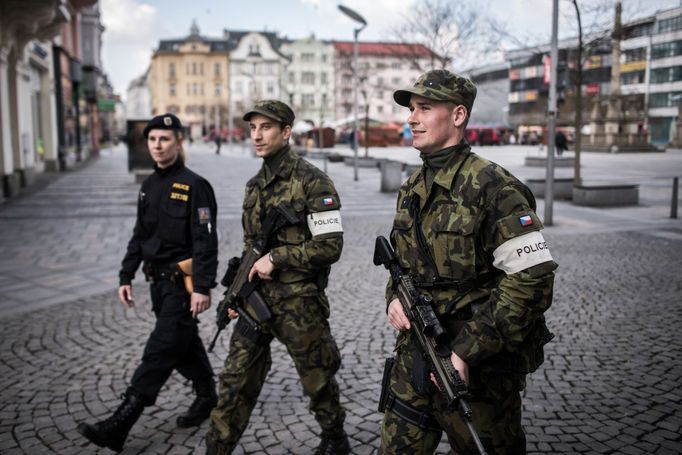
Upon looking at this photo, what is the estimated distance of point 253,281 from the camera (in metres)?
3.42

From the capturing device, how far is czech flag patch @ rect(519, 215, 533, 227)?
225 centimetres

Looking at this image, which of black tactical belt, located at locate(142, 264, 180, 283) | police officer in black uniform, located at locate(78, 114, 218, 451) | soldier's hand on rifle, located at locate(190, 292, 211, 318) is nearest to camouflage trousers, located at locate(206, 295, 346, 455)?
soldier's hand on rifle, located at locate(190, 292, 211, 318)

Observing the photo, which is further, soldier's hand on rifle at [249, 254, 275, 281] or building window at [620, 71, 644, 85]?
building window at [620, 71, 644, 85]

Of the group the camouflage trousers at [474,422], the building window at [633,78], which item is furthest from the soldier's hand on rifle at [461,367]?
the building window at [633,78]

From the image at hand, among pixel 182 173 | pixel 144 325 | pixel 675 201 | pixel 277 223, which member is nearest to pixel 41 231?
pixel 144 325

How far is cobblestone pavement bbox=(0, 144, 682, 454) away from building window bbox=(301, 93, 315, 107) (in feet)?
295

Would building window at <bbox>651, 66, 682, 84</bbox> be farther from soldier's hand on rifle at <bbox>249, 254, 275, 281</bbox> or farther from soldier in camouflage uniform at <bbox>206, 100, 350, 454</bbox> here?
soldier's hand on rifle at <bbox>249, 254, 275, 281</bbox>

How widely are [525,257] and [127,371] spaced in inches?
145

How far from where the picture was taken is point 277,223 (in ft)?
11.0

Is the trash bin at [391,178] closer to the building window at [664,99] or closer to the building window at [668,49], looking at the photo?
the building window at [668,49]

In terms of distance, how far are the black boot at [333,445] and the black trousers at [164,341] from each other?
1.02 metres

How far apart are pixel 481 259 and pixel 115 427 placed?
241 cm

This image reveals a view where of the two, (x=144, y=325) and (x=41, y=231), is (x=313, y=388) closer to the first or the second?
(x=144, y=325)

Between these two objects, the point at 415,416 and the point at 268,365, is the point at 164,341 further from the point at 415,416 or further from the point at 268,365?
the point at 415,416
